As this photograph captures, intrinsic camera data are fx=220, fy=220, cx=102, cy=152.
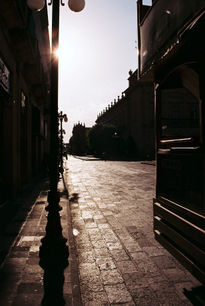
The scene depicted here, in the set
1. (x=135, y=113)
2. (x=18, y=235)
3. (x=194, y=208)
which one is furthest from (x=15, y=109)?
(x=135, y=113)

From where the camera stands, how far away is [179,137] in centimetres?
322

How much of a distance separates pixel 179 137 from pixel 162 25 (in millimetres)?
1685

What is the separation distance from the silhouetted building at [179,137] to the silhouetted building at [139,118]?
33.1m

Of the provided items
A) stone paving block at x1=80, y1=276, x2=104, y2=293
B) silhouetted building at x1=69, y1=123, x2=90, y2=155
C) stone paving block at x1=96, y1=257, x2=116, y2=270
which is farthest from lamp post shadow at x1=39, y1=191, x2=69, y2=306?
silhouetted building at x1=69, y1=123, x2=90, y2=155

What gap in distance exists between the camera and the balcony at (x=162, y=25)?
2.56 m

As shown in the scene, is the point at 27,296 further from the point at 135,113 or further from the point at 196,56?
the point at 135,113

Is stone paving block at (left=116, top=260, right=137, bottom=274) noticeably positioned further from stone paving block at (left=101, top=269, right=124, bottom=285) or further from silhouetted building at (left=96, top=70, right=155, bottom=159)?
silhouetted building at (left=96, top=70, right=155, bottom=159)

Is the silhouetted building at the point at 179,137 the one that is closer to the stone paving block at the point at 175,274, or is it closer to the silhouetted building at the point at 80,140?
the stone paving block at the point at 175,274

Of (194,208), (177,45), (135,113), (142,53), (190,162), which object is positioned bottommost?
(194,208)

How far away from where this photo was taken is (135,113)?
4459 cm

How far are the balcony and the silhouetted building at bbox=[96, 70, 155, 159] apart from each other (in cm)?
3273

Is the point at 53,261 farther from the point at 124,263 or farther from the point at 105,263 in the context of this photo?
the point at 124,263

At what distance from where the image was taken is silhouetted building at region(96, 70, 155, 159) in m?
40.2

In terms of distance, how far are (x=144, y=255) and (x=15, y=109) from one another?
6.81 meters
